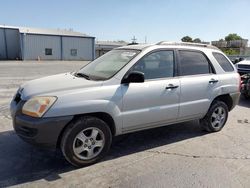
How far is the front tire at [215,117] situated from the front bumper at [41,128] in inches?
117

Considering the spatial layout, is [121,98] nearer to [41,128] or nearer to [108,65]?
[108,65]

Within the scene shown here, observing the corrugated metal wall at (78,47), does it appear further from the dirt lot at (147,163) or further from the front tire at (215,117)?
the front tire at (215,117)

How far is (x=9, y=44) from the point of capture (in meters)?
37.7

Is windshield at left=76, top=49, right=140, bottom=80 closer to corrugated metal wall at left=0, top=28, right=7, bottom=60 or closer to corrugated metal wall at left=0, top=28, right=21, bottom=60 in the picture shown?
corrugated metal wall at left=0, top=28, right=21, bottom=60

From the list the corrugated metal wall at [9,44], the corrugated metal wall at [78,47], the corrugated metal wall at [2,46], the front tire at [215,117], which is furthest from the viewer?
the corrugated metal wall at [78,47]

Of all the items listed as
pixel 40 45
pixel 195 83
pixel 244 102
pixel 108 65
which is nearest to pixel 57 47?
pixel 40 45

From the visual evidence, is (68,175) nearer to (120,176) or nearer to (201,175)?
(120,176)

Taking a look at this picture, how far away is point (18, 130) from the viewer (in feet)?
11.2

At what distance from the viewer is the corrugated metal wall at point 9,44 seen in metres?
37.0

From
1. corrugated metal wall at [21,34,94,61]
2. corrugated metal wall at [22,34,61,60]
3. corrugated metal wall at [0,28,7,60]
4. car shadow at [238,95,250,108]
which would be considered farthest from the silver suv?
corrugated metal wall at [0,28,7,60]

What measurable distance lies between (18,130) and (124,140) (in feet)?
6.34

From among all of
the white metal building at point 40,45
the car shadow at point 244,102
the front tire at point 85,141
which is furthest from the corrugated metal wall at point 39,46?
the front tire at point 85,141

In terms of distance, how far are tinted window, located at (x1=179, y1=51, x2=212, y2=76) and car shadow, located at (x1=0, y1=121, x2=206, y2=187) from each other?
1303 millimetres

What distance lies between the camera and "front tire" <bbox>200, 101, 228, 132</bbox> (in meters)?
5.07
